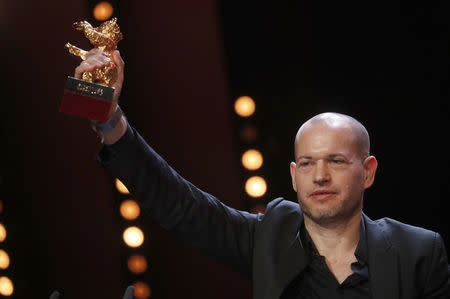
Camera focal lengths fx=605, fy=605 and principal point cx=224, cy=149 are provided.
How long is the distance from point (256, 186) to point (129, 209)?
1.33 ft

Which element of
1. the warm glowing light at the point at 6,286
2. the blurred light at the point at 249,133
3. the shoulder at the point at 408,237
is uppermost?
the blurred light at the point at 249,133

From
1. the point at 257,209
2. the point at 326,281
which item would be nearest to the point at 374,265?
the point at 326,281

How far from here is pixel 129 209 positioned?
1.90 m

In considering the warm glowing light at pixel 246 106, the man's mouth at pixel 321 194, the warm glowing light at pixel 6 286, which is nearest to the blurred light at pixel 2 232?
the warm glowing light at pixel 6 286

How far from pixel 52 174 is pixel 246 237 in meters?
0.71

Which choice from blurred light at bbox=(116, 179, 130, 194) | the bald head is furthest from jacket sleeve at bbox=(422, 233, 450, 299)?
→ blurred light at bbox=(116, 179, 130, 194)

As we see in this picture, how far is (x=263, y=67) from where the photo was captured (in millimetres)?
1823

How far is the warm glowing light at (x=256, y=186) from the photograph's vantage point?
6.08 ft

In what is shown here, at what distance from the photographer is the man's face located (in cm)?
146

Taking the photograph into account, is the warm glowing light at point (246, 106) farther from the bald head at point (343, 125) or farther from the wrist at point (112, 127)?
the wrist at point (112, 127)

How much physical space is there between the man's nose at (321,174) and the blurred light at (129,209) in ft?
2.19

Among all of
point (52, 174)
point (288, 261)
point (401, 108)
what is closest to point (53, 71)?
point (52, 174)

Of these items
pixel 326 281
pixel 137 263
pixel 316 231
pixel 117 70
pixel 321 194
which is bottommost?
pixel 137 263

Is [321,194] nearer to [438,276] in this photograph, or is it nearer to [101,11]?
[438,276]
